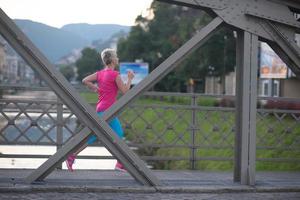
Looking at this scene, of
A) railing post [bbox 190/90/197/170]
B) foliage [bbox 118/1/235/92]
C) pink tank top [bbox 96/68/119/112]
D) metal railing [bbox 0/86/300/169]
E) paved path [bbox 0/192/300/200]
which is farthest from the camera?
foliage [bbox 118/1/235/92]

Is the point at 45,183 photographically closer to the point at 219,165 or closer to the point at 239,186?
the point at 239,186

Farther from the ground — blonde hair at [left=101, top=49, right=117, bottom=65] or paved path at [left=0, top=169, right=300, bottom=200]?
blonde hair at [left=101, top=49, right=117, bottom=65]

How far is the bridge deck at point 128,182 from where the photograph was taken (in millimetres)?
6945

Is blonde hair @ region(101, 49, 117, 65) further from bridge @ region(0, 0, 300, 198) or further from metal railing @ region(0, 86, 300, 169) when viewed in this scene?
bridge @ region(0, 0, 300, 198)

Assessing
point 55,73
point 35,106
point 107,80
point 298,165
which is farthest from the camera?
point 298,165

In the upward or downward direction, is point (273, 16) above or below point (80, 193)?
above

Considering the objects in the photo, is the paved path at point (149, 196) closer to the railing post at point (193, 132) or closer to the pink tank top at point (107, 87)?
the pink tank top at point (107, 87)

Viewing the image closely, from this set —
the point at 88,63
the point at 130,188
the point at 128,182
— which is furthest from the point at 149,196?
the point at 88,63

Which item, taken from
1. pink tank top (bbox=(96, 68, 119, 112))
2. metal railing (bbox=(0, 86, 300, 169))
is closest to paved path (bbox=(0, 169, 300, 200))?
pink tank top (bbox=(96, 68, 119, 112))

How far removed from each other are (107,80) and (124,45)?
82753mm

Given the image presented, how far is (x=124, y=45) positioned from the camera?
90.6 meters

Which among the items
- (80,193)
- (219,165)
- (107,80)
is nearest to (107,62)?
(107,80)

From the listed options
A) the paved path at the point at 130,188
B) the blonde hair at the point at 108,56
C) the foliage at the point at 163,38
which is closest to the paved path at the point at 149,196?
the paved path at the point at 130,188

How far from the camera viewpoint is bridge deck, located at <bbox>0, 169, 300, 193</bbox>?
6.95 m
